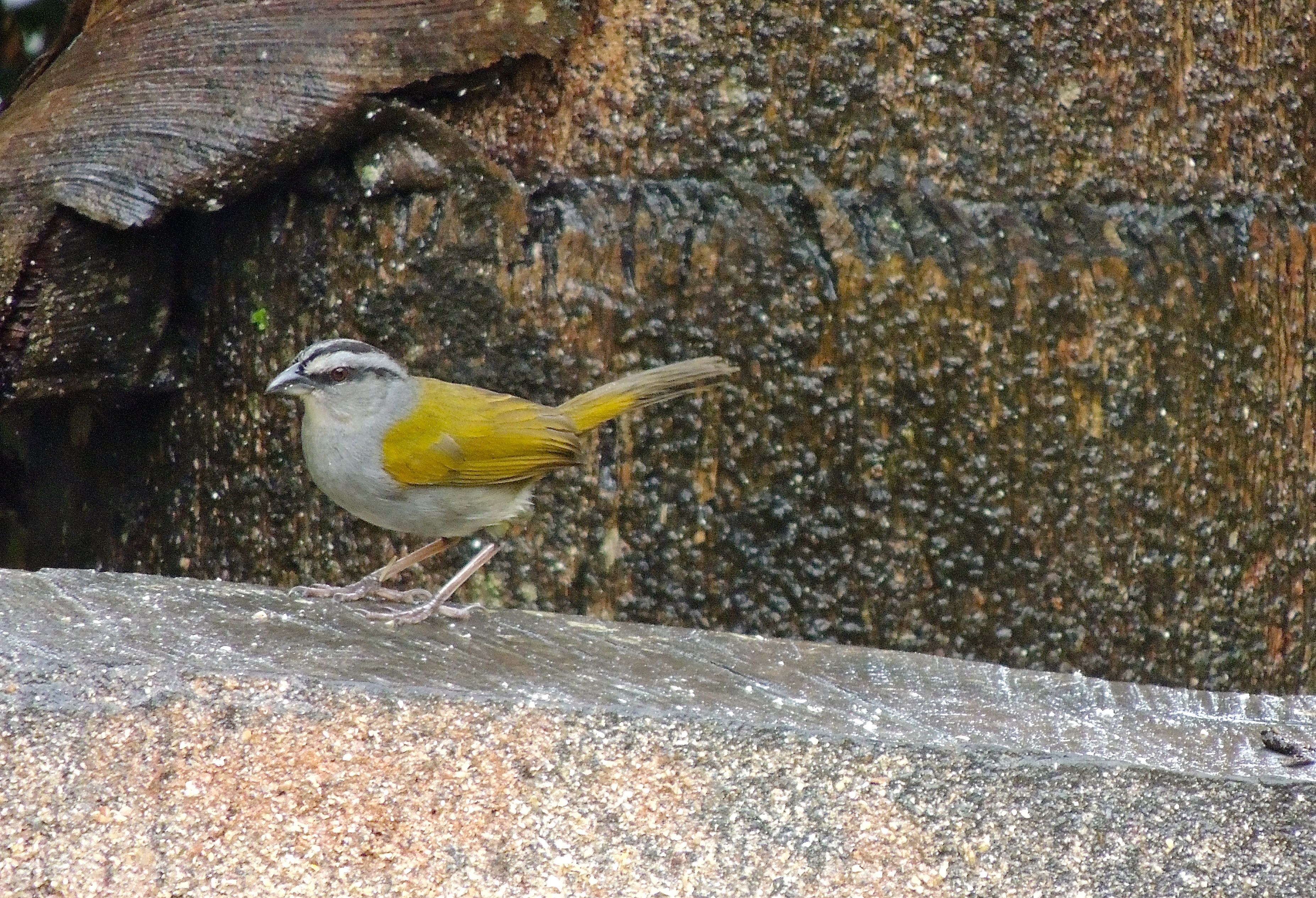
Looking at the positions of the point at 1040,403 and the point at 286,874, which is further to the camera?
the point at 1040,403

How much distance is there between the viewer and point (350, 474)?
3293 mm

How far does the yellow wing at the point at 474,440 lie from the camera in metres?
3.36

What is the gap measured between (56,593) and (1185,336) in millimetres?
2360

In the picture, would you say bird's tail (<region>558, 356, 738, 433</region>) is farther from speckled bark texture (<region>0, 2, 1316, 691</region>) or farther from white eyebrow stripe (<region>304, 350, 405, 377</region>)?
white eyebrow stripe (<region>304, 350, 405, 377</region>)

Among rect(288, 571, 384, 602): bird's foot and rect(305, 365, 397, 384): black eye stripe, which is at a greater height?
rect(305, 365, 397, 384): black eye stripe

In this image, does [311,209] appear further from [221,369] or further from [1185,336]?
[1185,336]

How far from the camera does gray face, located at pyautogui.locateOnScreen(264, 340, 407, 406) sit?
3.20 m

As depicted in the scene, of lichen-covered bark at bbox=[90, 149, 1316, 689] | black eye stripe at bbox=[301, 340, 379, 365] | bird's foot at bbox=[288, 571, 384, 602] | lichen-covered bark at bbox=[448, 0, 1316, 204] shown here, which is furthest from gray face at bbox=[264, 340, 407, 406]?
lichen-covered bark at bbox=[448, 0, 1316, 204]

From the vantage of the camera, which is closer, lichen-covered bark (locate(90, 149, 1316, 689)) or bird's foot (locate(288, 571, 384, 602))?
bird's foot (locate(288, 571, 384, 602))

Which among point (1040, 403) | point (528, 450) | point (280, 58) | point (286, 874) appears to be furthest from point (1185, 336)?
point (286, 874)

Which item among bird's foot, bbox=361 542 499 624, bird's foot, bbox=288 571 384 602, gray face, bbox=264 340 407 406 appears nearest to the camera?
bird's foot, bbox=361 542 499 624

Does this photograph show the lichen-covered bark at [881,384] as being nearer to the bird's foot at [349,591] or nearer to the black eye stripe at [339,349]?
the black eye stripe at [339,349]

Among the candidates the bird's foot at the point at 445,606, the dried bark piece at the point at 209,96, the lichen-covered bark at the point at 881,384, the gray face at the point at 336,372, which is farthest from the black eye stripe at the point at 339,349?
the bird's foot at the point at 445,606

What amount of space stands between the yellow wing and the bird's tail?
0.04 metres
